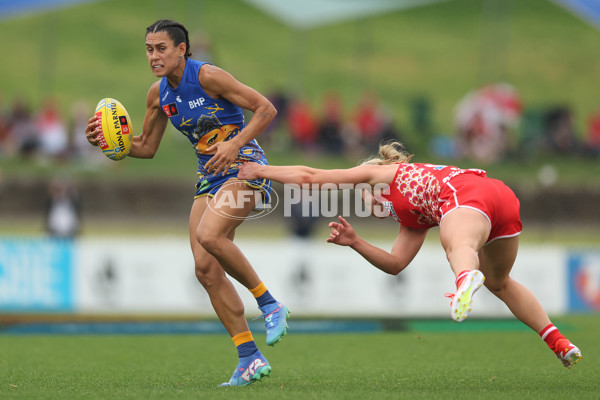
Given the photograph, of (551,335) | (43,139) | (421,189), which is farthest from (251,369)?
(43,139)

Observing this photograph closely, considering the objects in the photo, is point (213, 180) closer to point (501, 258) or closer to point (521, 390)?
point (501, 258)

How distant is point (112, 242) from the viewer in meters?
12.1

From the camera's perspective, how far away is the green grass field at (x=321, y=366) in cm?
571

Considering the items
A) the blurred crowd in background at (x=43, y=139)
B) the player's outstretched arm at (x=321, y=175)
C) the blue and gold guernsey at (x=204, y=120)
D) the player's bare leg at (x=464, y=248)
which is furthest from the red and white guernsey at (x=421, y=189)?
the blurred crowd in background at (x=43, y=139)

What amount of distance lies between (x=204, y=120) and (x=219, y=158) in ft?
1.11

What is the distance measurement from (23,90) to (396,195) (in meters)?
24.0

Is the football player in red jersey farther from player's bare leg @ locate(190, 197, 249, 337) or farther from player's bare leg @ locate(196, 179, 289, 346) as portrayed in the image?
player's bare leg @ locate(190, 197, 249, 337)

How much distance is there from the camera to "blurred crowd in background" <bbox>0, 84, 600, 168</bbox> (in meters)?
19.9

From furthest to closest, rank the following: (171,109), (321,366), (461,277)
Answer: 1. (321,366)
2. (171,109)
3. (461,277)

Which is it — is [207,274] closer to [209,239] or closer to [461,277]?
[209,239]

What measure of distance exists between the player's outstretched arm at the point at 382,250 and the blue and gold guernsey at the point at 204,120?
0.72 m

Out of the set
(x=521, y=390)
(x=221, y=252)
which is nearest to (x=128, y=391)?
(x=221, y=252)

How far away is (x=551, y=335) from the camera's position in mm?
6121

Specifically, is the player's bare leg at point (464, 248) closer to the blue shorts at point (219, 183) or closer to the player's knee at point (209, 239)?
the blue shorts at point (219, 183)
